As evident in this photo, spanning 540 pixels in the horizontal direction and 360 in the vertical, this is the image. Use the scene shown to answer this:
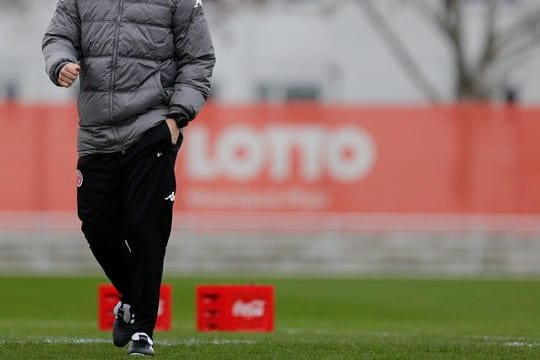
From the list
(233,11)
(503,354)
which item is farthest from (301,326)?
(233,11)

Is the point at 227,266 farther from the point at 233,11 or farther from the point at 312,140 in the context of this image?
the point at 233,11

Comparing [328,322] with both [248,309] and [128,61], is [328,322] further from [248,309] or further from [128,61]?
[128,61]

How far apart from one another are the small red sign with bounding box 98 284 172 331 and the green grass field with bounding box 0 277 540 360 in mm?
197

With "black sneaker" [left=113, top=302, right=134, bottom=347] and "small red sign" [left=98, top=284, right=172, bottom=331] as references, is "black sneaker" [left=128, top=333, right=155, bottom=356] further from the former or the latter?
"small red sign" [left=98, top=284, right=172, bottom=331]

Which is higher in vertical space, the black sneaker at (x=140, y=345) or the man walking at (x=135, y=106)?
the man walking at (x=135, y=106)

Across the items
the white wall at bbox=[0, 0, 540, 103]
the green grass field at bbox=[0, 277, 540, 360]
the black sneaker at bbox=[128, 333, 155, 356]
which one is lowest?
the green grass field at bbox=[0, 277, 540, 360]

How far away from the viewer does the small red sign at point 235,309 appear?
11648 mm

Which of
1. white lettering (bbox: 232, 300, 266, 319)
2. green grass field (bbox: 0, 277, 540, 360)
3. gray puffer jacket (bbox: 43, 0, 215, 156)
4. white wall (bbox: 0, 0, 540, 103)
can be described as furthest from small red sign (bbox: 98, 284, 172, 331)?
white wall (bbox: 0, 0, 540, 103)

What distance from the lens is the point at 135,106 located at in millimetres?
7906

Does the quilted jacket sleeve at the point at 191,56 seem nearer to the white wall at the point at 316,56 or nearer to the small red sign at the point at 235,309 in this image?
the small red sign at the point at 235,309

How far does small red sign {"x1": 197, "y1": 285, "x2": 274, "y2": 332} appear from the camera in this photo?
1165 cm

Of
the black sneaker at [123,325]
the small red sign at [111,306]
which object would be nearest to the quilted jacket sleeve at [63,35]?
the black sneaker at [123,325]

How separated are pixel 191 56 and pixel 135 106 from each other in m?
0.40

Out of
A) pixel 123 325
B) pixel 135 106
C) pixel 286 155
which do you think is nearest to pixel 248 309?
pixel 123 325
